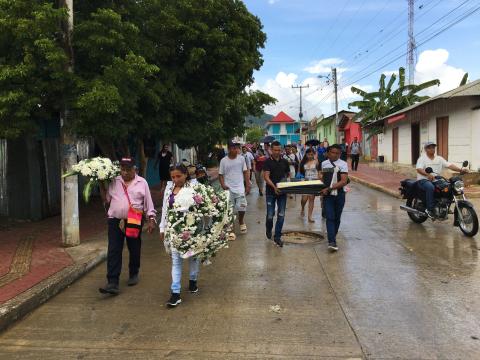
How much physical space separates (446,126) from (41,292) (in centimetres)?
1785

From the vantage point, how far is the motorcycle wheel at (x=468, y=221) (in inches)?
320

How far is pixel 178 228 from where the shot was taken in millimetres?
5094

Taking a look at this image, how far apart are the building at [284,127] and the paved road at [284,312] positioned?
310 feet

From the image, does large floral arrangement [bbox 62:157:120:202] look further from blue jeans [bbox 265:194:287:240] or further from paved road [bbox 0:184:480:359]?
blue jeans [bbox 265:194:287:240]

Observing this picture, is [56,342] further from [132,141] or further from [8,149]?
[132,141]

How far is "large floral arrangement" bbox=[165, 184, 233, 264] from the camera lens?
5082 mm

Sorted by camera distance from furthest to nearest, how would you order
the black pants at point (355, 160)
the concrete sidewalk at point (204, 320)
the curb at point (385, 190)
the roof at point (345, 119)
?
the roof at point (345, 119) < the black pants at point (355, 160) < the curb at point (385, 190) < the concrete sidewalk at point (204, 320)

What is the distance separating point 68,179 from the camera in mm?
7793

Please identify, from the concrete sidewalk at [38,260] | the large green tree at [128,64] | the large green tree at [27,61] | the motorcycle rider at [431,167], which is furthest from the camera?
the motorcycle rider at [431,167]

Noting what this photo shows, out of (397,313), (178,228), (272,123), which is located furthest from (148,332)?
(272,123)

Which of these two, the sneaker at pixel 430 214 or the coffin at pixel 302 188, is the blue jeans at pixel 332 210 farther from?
the sneaker at pixel 430 214

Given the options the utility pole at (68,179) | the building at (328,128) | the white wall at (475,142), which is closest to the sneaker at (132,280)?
the utility pole at (68,179)

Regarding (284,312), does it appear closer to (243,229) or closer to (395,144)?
(243,229)

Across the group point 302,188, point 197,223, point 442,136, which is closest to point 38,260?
point 197,223
